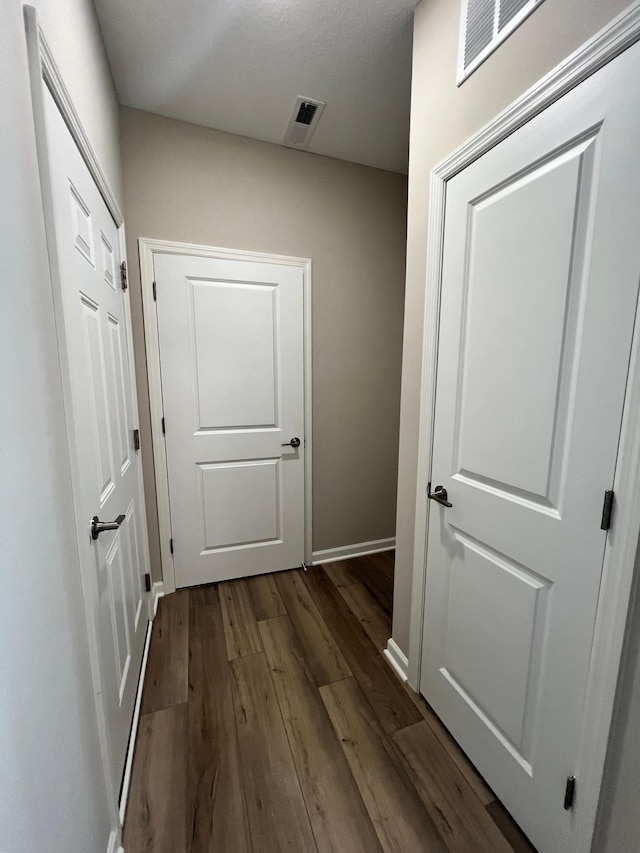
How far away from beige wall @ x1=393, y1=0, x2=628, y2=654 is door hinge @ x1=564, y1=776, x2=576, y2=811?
71 centimetres

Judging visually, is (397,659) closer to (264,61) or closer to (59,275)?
(59,275)

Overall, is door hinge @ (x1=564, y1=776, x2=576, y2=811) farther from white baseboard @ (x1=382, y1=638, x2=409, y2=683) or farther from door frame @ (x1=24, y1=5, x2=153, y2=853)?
door frame @ (x1=24, y1=5, x2=153, y2=853)

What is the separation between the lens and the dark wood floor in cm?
104

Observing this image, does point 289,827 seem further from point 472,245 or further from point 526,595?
point 472,245

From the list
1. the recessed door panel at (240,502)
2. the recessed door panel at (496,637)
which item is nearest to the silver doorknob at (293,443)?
the recessed door panel at (240,502)

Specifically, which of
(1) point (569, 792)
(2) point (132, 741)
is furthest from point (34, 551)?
(1) point (569, 792)

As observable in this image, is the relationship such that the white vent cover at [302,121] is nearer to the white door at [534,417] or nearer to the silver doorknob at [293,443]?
the white door at [534,417]

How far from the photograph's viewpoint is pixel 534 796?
1.00 meters

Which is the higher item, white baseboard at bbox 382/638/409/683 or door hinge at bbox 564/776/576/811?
door hinge at bbox 564/776/576/811

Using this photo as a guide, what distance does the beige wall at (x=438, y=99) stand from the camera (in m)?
0.85

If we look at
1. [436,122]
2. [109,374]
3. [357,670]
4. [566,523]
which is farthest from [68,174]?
[357,670]

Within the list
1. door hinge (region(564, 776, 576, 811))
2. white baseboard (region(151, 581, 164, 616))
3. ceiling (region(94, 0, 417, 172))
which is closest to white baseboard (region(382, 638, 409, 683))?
door hinge (region(564, 776, 576, 811))

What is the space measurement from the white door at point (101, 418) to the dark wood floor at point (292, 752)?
0.17 metres

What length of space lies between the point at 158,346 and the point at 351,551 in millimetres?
1898
